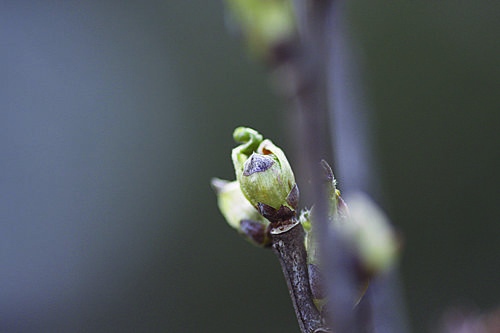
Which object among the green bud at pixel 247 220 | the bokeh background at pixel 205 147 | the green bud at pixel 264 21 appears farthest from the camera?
the bokeh background at pixel 205 147

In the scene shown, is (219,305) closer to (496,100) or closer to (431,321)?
(431,321)

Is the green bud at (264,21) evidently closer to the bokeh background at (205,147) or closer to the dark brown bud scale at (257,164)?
the dark brown bud scale at (257,164)

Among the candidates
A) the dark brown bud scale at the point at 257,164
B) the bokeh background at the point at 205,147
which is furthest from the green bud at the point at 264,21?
the bokeh background at the point at 205,147

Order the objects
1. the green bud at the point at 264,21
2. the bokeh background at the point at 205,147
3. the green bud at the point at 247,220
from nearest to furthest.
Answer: the green bud at the point at 264,21, the green bud at the point at 247,220, the bokeh background at the point at 205,147

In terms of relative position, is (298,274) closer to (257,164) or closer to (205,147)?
(257,164)

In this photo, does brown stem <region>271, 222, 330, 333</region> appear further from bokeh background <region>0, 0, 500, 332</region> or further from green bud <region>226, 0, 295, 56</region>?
bokeh background <region>0, 0, 500, 332</region>

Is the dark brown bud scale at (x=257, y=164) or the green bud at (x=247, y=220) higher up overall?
the dark brown bud scale at (x=257, y=164)

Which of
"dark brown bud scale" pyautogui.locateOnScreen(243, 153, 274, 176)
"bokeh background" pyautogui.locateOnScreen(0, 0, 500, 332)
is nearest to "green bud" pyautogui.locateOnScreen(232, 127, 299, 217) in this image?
"dark brown bud scale" pyautogui.locateOnScreen(243, 153, 274, 176)

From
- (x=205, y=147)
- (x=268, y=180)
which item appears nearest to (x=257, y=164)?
(x=268, y=180)

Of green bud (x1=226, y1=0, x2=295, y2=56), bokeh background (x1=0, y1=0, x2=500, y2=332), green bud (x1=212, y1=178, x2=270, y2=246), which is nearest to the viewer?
green bud (x1=226, y1=0, x2=295, y2=56)

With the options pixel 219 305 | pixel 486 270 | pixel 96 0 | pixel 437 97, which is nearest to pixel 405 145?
pixel 437 97
